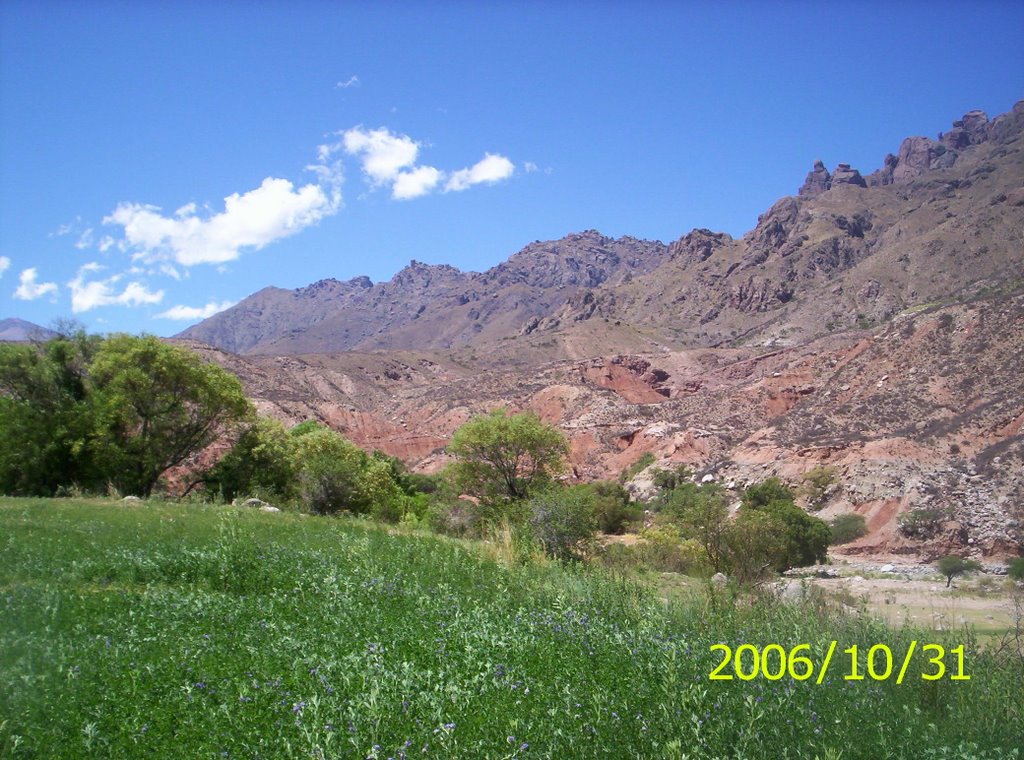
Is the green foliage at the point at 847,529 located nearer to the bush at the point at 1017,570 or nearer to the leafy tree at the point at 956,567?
the leafy tree at the point at 956,567

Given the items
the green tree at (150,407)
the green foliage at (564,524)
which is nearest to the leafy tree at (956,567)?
the green foliage at (564,524)

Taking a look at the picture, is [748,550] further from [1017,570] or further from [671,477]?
[671,477]

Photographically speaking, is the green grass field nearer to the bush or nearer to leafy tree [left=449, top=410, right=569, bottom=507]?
the bush

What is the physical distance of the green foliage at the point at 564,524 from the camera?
1714cm

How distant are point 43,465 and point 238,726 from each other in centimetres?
2560

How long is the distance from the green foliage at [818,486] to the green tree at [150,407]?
28.1 metres

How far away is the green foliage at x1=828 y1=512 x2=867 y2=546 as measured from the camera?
32.0 meters

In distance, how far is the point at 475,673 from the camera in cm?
516

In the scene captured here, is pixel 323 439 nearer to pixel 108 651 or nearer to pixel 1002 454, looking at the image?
pixel 108 651

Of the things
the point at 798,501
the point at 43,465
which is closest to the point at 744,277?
the point at 798,501

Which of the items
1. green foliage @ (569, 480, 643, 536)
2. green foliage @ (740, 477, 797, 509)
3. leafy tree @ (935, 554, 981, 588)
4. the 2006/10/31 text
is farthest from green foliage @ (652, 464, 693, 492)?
the 2006/10/31 text

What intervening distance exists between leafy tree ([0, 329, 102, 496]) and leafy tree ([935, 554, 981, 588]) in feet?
102

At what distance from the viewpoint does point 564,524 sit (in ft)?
59.2

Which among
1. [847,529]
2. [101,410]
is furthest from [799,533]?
[101,410]
